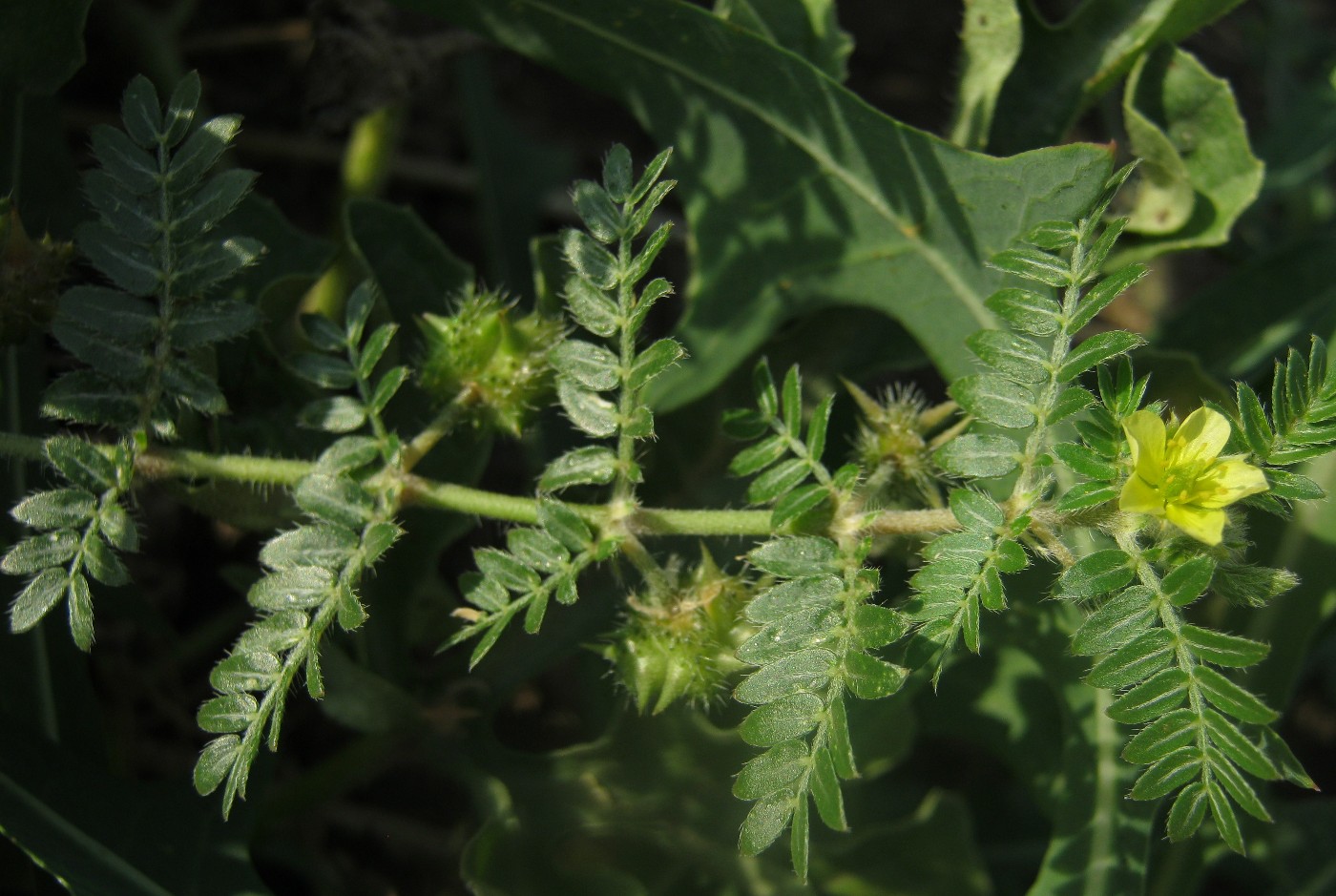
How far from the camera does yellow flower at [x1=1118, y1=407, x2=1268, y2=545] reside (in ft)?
4.32

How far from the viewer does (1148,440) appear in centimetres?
135

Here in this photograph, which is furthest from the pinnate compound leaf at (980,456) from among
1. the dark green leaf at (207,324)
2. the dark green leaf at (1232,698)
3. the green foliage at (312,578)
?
the dark green leaf at (207,324)

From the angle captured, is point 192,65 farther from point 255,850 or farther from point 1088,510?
point 1088,510

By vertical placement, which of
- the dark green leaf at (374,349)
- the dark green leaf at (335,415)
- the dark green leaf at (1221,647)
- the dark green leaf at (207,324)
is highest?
the dark green leaf at (207,324)

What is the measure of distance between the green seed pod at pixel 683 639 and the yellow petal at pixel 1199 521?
57cm

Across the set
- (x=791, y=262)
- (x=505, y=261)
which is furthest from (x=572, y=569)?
(x=505, y=261)

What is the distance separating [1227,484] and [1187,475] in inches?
2.7

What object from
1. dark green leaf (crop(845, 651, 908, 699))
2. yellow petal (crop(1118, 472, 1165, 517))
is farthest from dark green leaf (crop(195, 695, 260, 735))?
yellow petal (crop(1118, 472, 1165, 517))

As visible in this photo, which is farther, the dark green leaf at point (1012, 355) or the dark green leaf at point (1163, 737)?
the dark green leaf at point (1012, 355)

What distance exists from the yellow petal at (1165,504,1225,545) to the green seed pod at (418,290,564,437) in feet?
2.86

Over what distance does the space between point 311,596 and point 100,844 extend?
67 cm

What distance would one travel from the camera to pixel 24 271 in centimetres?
156

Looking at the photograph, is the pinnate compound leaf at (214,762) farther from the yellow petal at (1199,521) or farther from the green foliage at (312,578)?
the yellow petal at (1199,521)

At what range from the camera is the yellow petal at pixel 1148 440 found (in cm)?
134
